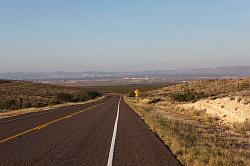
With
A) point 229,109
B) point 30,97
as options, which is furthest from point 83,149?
point 30,97

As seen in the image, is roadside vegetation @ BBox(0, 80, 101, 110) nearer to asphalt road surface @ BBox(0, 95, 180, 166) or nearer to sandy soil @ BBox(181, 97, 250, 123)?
sandy soil @ BBox(181, 97, 250, 123)

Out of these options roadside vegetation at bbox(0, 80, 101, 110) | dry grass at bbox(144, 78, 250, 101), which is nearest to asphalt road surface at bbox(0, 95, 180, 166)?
dry grass at bbox(144, 78, 250, 101)

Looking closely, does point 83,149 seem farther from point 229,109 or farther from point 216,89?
point 216,89

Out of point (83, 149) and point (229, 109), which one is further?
point (229, 109)

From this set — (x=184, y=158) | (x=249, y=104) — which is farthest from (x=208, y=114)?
(x=184, y=158)

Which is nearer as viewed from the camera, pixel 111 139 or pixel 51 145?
pixel 51 145

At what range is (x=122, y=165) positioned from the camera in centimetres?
1063

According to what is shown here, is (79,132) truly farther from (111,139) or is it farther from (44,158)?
(44,158)

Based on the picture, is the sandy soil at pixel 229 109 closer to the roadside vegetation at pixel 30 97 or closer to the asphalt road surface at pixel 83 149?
the asphalt road surface at pixel 83 149

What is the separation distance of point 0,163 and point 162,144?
5.71m

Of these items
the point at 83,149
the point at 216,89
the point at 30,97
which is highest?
the point at 83,149

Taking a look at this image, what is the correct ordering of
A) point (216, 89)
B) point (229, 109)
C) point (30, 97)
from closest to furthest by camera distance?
point (229, 109) < point (30, 97) < point (216, 89)

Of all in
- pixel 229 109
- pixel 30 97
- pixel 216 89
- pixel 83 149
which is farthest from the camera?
pixel 216 89

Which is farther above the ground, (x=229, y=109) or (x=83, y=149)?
(x=83, y=149)
